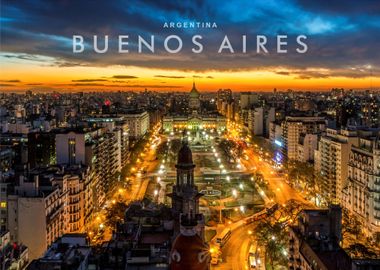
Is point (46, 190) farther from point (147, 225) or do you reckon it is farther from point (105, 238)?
point (147, 225)

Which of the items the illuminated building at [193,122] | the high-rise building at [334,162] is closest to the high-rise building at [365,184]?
the high-rise building at [334,162]

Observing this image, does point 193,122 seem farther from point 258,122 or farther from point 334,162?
point 334,162

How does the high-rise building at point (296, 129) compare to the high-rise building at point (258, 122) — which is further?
the high-rise building at point (258, 122)

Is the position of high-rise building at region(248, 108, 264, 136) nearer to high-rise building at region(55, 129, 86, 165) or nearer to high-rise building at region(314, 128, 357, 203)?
high-rise building at region(314, 128, 357, 203)

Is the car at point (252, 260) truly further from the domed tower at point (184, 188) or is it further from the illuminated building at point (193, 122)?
the illuminated building at point (193, 122)

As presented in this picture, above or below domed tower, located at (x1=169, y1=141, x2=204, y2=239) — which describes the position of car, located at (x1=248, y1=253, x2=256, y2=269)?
below

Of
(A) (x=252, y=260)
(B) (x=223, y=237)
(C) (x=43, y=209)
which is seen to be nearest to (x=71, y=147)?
(C) (x=43, y=209)

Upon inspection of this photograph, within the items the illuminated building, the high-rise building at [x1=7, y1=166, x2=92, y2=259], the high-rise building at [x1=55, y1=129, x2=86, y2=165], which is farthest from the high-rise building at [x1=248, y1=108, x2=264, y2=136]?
the high-rise building at [x1=7, y1=166, x2=92, y2=259]

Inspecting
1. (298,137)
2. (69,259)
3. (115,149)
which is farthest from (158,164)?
(69,259)
